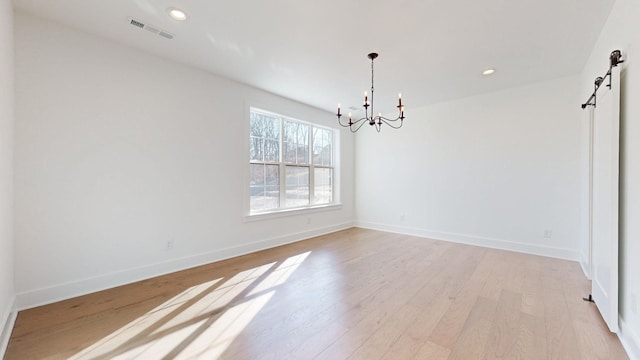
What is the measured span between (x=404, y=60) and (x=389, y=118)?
105 inches

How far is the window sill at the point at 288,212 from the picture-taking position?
4.11 m

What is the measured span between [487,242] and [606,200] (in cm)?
240

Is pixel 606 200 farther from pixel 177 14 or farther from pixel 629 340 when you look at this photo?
pixel 177 14

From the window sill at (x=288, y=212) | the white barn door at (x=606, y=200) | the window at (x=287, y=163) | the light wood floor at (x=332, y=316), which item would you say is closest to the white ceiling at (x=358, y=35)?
the white barn door at (x=606, y=200)

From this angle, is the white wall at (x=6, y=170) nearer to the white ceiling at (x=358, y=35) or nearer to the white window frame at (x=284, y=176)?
the white ceiling at (x=358, y=35)

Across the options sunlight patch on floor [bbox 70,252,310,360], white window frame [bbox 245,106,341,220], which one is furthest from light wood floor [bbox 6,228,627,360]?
white window frame [bbox 245,106,341,220]

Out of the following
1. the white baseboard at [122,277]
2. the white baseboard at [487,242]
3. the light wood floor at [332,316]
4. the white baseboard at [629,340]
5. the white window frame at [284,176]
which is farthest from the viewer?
the white window frame at [284,176]

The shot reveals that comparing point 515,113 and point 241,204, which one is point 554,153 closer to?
point 515,113

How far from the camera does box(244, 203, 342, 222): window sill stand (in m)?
4.11

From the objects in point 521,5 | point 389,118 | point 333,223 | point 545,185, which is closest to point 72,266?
point 333,223

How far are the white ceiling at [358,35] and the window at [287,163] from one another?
0.94 meters

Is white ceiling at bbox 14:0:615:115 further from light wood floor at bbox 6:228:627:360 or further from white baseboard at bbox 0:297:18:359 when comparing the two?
light wood floor at bbox 6:228:627:360

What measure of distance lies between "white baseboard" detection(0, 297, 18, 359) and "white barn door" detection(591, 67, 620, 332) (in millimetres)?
4324

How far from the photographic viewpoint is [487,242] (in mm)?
4406
